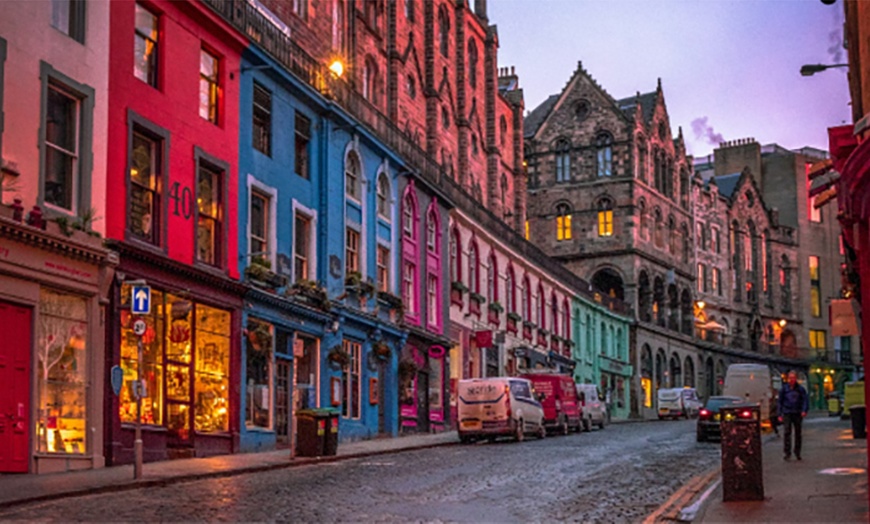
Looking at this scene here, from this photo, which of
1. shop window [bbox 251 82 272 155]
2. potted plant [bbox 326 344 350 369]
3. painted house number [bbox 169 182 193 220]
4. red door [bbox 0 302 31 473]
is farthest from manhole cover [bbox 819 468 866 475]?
shop window [bbox 251 82 272 155]

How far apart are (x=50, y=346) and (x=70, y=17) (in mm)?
6170

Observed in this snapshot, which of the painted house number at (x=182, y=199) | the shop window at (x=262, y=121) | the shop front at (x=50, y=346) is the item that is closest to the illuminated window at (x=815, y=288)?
the shop window at (x=262, y=121)

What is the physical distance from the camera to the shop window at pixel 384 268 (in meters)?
39.5

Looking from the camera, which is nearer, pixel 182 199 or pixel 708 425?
pixel 182 199

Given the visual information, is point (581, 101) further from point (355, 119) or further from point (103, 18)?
A: point (103, 18)

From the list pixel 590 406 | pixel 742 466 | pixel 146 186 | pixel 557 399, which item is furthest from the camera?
pixel 590 406

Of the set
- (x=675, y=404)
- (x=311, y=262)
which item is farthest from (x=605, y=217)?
(x=311, y=262)

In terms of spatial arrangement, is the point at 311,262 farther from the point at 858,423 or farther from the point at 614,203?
the point at 614,203

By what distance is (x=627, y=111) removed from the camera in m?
82.4

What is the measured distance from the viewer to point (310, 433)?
86.5 feet

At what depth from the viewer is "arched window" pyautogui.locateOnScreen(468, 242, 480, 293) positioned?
50.4 meters

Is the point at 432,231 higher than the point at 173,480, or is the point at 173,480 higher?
the point at 432,231

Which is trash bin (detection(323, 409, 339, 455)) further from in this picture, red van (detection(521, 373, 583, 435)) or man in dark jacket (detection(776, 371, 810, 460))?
red van (detection(521, 373, 583, 435))

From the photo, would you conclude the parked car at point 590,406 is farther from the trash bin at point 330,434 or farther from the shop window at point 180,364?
the shop window at point 180,364
